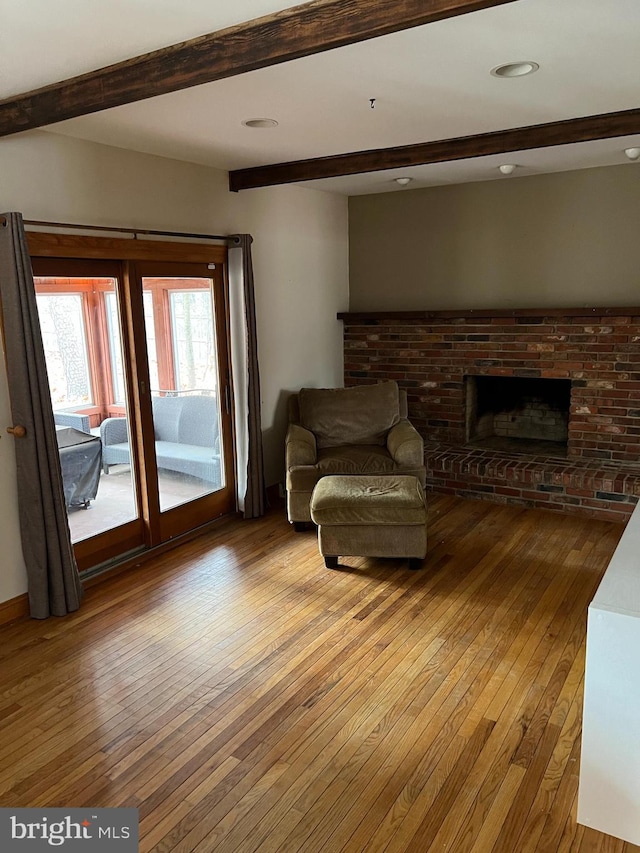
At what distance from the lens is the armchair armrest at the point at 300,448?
171 inches

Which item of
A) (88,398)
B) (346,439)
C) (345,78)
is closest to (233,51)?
(345,78)

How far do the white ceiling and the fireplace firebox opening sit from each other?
2.03m

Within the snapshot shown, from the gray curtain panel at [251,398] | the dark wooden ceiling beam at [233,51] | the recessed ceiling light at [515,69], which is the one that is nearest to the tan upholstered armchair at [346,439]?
the gray curtain panel at [251,398]

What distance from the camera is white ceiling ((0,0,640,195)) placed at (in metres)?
1.93

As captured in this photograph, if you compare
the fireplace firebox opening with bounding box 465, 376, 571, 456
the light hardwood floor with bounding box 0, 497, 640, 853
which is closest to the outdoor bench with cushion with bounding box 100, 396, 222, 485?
the light hardwood floor with bounding box 0, 497, 640, 853

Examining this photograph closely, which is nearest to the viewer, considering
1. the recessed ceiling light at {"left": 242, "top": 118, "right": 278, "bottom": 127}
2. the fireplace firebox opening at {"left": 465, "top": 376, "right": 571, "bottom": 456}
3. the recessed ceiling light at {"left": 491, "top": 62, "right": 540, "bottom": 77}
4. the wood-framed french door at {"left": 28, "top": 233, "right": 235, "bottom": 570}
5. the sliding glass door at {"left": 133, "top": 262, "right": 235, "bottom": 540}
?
the recessed ceiling light at {"left": 491, "top": 62, "right": 540, "bottom": 77}

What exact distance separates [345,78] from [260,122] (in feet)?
2.46

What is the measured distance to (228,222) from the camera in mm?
4441

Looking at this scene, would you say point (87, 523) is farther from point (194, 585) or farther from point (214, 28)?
point (214, 28)

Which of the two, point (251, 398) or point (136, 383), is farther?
point (251, 398)

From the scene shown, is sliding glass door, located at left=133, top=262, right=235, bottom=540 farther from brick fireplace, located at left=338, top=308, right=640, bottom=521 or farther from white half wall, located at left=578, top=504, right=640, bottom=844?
white half wall, located at left=578, top=504, right=640, bottom=844

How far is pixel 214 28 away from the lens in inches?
77.7

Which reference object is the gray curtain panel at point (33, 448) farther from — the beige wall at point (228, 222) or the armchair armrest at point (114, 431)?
the armchair armrest at point (114, 431)

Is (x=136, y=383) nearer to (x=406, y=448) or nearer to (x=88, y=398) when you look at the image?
(x=88, y=398)
